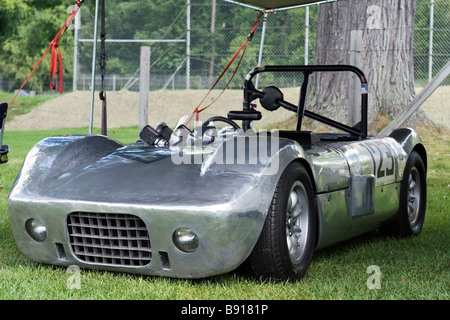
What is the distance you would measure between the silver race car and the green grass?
92mm

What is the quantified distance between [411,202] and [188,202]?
2687 mm

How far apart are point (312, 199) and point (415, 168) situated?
6.15 feet

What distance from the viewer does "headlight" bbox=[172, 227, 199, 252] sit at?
3779 millimetres

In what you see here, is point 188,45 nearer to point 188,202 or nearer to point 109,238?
point 109,238

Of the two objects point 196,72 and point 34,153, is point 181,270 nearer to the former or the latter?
point 34,153

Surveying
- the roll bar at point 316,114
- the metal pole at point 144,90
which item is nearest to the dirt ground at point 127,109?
the metal pole at point 144,90

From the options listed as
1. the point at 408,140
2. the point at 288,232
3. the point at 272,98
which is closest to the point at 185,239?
the point at 288,232

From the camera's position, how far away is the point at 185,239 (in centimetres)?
378

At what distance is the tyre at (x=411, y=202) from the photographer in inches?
220

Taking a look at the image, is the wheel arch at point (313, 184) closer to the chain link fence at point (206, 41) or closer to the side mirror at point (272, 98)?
the side mirror at point (272, 98)

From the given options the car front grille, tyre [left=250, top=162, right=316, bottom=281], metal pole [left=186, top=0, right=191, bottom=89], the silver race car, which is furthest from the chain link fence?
the car front grille

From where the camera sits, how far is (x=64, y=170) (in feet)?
14.5

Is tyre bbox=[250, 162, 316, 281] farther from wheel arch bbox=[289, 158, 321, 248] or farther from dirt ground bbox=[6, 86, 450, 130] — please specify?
dirt ground bbox=[6, 86, 450, 130]

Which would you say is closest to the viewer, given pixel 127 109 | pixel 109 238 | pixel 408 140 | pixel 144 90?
pixel 109 238
